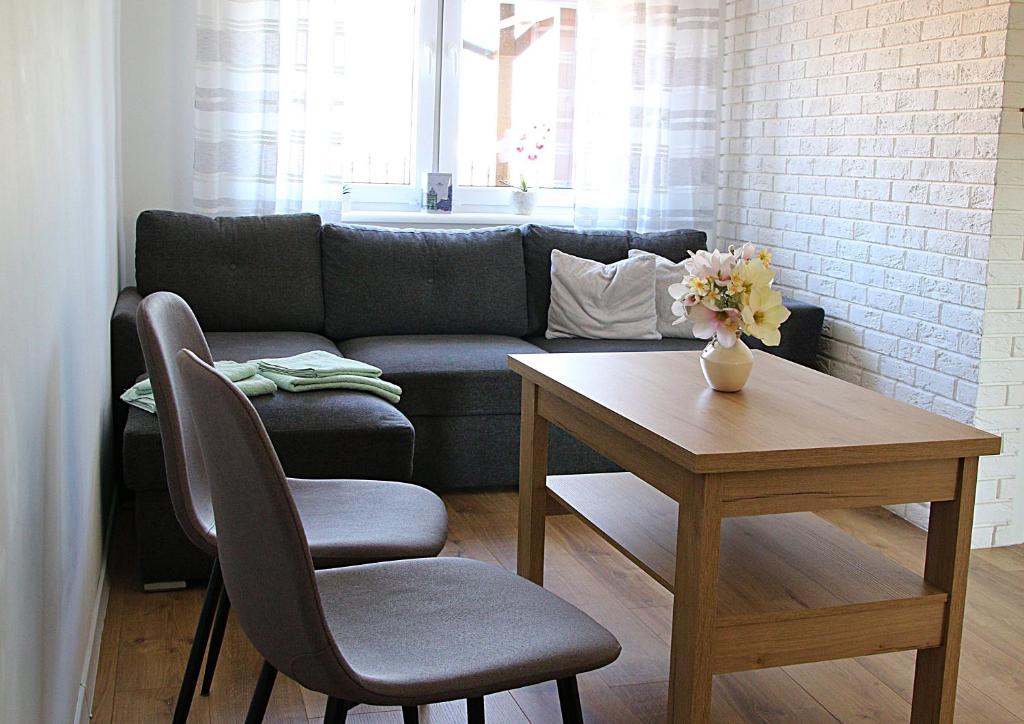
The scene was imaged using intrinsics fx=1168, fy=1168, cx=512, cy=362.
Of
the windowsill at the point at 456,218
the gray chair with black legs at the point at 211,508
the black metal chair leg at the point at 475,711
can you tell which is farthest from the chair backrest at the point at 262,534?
the windowsill at the point at 456,218

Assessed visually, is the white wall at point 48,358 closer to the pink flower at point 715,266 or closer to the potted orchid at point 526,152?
the pink flower at point 715,266

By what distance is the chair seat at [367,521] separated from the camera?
215 centimetres

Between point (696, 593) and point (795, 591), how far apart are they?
27 centimetres

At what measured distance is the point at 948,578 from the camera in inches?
83.6

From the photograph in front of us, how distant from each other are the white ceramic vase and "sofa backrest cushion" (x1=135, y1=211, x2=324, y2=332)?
2153 millimetres

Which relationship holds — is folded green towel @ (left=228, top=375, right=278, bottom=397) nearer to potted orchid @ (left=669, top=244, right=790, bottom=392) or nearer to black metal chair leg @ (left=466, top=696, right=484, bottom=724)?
potted orchid @ (left=669, top=244, right=790, bottom=392)

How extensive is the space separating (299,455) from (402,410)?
0.70 metres

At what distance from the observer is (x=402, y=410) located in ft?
12.3

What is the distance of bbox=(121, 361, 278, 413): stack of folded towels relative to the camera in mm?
3111

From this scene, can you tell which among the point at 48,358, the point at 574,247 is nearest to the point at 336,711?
the point at 48,358

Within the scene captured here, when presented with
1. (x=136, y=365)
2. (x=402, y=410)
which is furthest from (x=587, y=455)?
(x=136, y=365)

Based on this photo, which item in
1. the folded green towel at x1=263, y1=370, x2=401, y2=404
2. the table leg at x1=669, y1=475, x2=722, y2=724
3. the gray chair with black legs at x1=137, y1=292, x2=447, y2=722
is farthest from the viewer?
the folded green towel at x1=263, y1=370, x2=401, y2=404

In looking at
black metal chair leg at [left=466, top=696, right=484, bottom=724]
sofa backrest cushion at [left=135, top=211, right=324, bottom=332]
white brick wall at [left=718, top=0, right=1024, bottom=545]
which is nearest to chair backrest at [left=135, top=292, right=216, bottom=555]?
black metal chair leg at [left=466, top=696, right=484, bottom=724]

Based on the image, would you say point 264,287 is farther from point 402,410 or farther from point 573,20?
point 573,20
